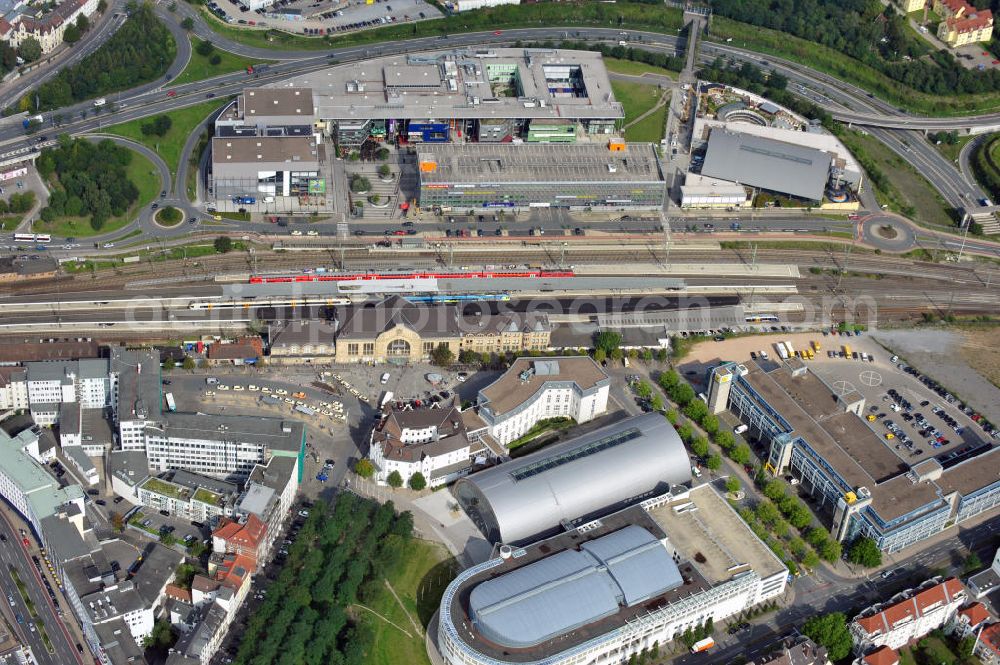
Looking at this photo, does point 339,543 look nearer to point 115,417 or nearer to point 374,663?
point 374,663

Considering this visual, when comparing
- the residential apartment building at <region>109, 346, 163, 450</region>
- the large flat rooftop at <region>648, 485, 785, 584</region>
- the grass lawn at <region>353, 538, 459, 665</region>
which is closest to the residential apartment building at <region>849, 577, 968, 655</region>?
the large flat rooftop at <region>648, 485, 785, 584</region>

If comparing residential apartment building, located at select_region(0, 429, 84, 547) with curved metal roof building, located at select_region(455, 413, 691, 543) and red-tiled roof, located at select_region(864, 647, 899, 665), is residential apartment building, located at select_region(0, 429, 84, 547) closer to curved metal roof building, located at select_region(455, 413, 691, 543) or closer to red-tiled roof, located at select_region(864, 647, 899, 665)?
curved metal roof building, located at select_region(455, 413, 691, 543)

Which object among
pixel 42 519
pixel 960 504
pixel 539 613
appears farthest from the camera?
pixel 960 504

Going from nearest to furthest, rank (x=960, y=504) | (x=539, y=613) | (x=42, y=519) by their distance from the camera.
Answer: (x=539, y=613) → (x=42, y=519) → (x=960, y=504)

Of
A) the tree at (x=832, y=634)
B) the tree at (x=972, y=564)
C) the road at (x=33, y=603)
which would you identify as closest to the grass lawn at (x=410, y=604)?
the road at (x=33, y=603)

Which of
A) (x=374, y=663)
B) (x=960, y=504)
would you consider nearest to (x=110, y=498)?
(x=374, y=663)
